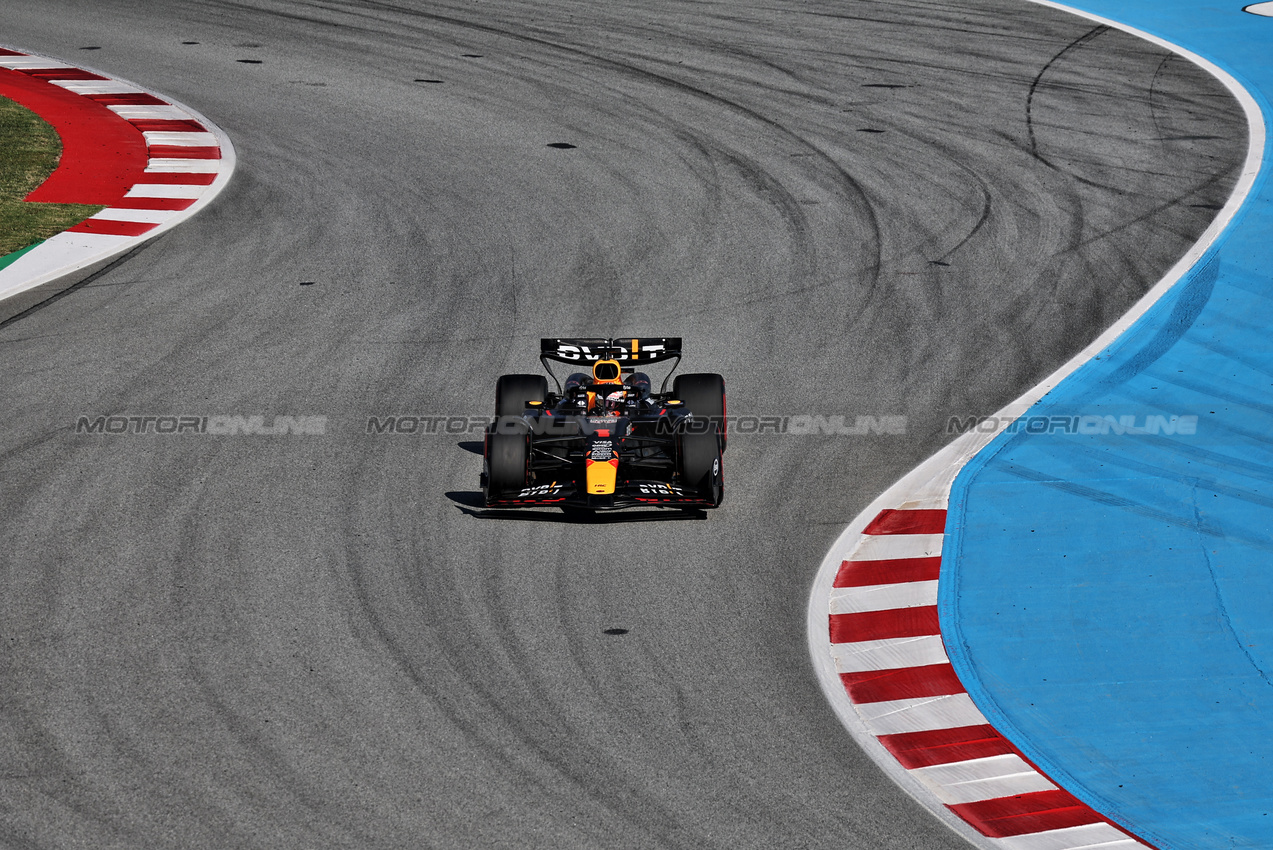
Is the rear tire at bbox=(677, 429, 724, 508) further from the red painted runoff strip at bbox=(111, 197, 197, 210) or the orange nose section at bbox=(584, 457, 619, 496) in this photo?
the red painted runoff strip at bbox=(111, 197, 197, 210)

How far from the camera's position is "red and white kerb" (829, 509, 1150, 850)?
24.1ft

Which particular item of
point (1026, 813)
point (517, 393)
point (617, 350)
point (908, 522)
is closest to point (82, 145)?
point (517, 393)

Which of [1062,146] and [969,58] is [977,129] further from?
[969,58]

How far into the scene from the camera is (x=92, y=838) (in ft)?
22.5

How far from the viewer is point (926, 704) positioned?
8422 millimetres

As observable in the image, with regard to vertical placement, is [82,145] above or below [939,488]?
above

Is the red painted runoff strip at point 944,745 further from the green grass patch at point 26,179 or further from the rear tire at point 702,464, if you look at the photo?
the green grass patch at point 26,179

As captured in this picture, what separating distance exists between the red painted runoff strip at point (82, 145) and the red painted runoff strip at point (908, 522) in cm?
1076

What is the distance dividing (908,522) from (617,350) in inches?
102

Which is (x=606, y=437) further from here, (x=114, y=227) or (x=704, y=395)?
(x=114, y=227)

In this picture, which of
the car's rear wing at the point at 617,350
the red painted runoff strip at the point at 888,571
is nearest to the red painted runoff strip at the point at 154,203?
the car's rear wing at the point at 617,350

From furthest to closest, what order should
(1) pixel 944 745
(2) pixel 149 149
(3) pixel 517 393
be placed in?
(2) pixel 149 149 < (3) pixel 517 393 < (1) pixel 944 745

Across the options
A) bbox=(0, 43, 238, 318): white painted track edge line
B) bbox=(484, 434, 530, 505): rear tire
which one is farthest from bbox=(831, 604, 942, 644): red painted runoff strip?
bbox=(0, 43, 238, 318): white painted track edge line

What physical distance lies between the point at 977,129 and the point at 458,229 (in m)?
7.73
